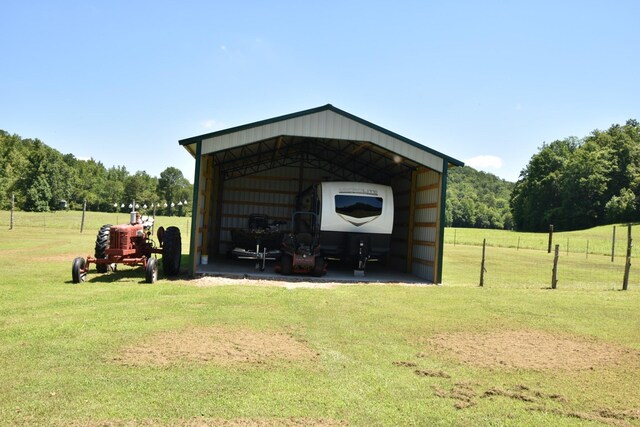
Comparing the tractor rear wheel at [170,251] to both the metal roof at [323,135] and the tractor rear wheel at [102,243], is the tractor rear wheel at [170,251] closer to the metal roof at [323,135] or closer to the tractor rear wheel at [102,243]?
the tractor rear wheel at [102,243]

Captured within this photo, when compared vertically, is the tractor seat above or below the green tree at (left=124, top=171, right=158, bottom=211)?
below

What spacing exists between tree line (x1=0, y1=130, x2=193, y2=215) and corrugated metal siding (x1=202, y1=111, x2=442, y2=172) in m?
45.0

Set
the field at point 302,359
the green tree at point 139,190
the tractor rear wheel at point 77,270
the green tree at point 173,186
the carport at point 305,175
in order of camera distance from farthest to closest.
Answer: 1. the green tree at point 173,186
2. the green tree at point 139,190
3. the carport at point 305,175
4. the tractor rear wheel at point 77,270
5. the field at point 302,359

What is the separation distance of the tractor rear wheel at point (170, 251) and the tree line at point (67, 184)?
45.1m

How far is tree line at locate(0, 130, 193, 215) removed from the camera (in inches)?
3191

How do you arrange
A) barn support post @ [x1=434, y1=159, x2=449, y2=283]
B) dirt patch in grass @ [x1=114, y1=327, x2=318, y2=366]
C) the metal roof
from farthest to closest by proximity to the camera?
barn support post @ [x1=434, y1=159, x2=449, y2=283]
the metal roof
dirt patch in grass @ [x1=114, y1=327, x2=318, y2=366]

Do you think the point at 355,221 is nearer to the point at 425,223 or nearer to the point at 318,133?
the point at 425,223

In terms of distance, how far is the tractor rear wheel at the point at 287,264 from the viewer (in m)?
16.7

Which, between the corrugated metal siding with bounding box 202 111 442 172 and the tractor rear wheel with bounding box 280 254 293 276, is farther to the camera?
the tractor rear wheel with bounding box 280 254 293 276

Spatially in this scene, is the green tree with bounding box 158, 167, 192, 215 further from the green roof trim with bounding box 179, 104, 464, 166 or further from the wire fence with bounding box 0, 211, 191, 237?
the green roof trim with bounding box 179, 104, 464, 166

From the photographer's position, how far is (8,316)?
847 cm

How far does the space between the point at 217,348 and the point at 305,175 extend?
764 inches

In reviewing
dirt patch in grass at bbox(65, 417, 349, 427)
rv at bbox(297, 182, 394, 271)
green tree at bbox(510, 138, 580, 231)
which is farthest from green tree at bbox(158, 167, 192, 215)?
dirt patch in grass at bbox(65, 417, 349, 427)

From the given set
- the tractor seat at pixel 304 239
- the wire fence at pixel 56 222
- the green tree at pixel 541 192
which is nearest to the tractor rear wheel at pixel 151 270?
the tractor seat at pixel 304 239
